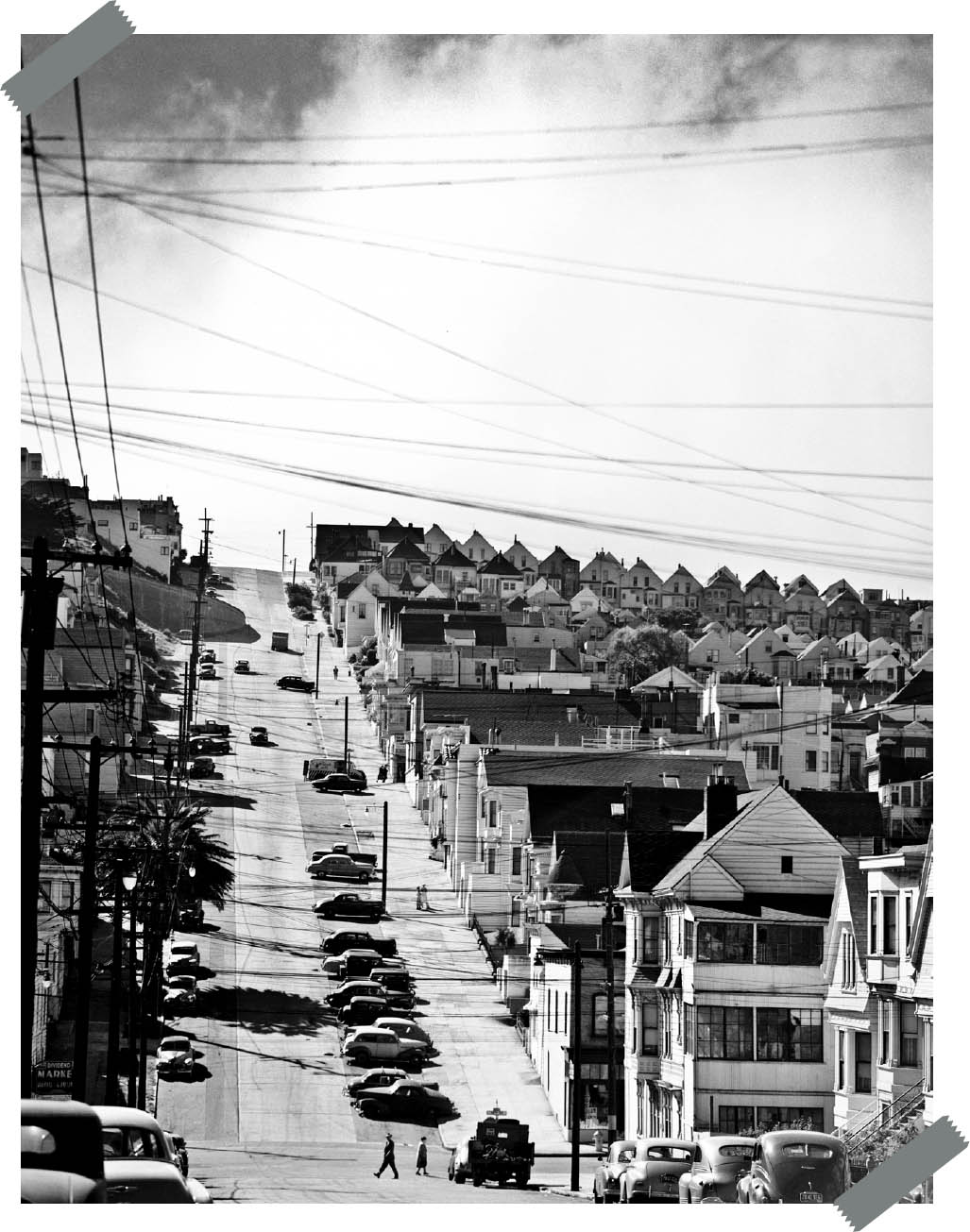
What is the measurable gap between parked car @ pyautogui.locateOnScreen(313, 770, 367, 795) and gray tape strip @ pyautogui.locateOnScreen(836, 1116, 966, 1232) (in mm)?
6324

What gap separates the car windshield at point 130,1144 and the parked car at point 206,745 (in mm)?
6295

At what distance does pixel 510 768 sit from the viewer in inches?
657

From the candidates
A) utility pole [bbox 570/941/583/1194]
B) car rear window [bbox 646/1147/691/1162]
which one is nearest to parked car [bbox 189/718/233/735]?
utility pole [bbox 570/941/583/1194]

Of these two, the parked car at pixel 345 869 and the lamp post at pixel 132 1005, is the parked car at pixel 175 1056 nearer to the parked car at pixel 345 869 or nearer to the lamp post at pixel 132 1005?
the lamp post at pixel 132 1005

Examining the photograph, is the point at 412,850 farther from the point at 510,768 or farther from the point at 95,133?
the point at 95,133

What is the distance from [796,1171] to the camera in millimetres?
11602

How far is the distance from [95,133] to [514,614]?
577cm

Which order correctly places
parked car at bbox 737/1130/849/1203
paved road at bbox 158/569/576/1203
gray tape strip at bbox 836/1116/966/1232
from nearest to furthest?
gray tape strip at bbox 836/1116/966/1232
parked car at bbox 737/1130/849/1203
paved road at bbox 158/569/576/1203

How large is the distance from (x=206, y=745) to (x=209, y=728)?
0.18 m

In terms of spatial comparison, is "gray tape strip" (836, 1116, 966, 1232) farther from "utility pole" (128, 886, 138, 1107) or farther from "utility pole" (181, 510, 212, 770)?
"utility pole" (181, 510, 212, 770)

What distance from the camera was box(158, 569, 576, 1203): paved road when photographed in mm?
14266

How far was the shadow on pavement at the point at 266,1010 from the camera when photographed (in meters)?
15.0

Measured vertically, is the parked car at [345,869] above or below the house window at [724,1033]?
above

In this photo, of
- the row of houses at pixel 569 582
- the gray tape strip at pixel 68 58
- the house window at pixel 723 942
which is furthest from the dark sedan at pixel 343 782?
the gray tape strip at pixel 68 58
